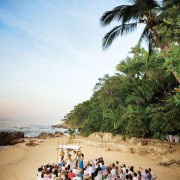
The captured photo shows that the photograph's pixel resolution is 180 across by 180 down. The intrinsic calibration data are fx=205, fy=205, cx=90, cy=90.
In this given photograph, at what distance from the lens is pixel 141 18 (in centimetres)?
1277

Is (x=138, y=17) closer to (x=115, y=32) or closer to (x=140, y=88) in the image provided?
(x=115, y=32)

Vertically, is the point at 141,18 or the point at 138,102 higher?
the point at 141,18

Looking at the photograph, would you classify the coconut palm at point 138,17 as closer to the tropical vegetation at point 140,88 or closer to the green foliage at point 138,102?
the tropical vegetation at point 140,88

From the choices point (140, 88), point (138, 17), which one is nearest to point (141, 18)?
point (138, 17)

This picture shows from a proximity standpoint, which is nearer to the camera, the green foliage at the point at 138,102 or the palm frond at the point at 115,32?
the palm frond at the point at 115,32

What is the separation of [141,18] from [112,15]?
5.98 feet

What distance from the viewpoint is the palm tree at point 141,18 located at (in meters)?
12.0

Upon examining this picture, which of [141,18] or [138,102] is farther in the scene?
[138,102]

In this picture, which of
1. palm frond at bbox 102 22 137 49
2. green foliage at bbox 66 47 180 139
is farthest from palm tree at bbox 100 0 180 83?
green foliage at bbox 66 47 180 139

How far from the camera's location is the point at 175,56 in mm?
7012

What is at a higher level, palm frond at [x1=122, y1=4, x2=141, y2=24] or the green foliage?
palm frond at [x1=122, y1=4, x2=141, y2=24]

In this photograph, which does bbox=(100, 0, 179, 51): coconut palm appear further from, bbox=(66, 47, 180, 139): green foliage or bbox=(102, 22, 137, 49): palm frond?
bbox=(66, 47, 180, 139): green foliage

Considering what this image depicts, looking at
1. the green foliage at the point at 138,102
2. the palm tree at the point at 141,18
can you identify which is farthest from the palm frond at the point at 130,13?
the green foliage at the point at 138,102

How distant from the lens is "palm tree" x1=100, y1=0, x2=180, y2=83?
11966 mm
